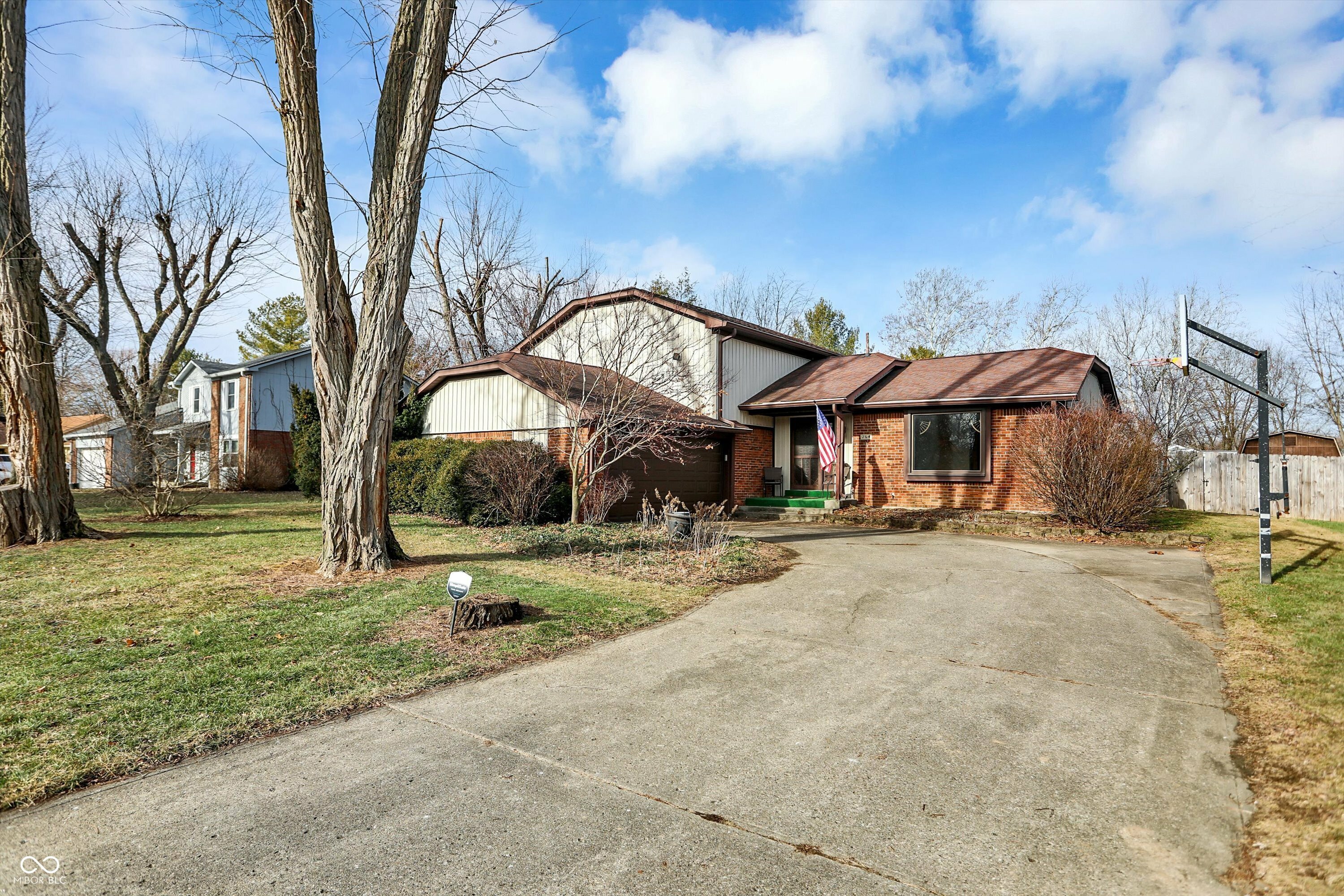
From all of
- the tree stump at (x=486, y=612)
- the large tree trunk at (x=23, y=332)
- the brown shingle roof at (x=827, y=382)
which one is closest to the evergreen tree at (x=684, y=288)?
the brown shingle roof at (x=827, y=382)

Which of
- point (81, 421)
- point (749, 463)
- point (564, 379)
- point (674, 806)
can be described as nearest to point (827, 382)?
point (749, 463)

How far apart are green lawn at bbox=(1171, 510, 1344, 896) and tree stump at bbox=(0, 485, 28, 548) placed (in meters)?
14.0

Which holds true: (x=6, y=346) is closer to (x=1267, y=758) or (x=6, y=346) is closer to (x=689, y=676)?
(x=689, y=676)

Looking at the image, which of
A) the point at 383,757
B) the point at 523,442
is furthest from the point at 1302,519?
the point at 383,757

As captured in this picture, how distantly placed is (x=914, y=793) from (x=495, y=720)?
246 cm

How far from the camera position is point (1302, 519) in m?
16.6

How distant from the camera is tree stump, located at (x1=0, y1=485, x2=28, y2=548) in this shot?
33.2ft

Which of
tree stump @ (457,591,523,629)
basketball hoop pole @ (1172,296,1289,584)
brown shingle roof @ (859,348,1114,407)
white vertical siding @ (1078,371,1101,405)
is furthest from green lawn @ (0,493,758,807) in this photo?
white vertical siding @ (1078,371,1101,405)

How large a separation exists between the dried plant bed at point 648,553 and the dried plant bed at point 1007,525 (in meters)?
4.37

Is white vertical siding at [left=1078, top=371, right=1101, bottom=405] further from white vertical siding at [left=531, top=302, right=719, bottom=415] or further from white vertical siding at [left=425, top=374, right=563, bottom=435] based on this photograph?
white vertical siding at [left=425, top=374, right=563, bottom=435]

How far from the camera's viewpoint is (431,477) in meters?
15.4

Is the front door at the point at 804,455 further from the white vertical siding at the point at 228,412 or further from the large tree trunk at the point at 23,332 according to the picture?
the white vertical siding at the point at 228,412

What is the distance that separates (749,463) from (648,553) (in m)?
8.66

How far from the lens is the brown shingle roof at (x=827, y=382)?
57.2 feet
